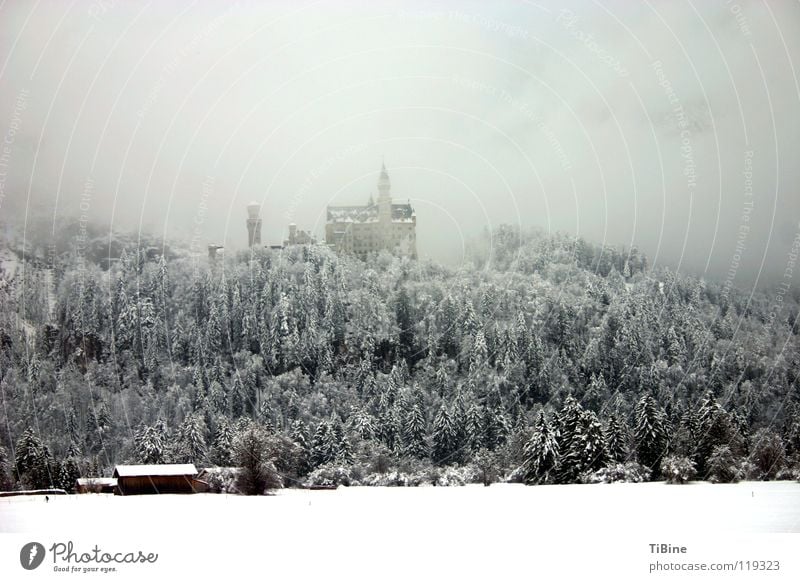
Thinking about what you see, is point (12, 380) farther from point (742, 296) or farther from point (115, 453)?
point (742, 296)

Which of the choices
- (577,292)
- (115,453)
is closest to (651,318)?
(577,292)

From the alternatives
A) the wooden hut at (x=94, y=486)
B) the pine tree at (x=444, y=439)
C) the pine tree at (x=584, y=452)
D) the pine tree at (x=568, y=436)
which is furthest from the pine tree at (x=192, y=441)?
the pine tree at (x=584, y=452)

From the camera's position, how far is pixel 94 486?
3862 cm

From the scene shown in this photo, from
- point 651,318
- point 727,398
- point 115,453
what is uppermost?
point 651,318

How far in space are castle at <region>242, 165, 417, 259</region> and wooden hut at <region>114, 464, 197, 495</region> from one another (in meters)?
41.1

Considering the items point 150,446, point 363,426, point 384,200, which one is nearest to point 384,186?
point 384,200

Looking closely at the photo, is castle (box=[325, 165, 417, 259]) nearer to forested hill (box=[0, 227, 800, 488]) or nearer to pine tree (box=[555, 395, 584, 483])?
forested hill (box=[0, 227, 800, 488])

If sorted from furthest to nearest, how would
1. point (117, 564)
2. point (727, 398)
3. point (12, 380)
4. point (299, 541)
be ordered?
point (12, 380), point (727, 398), point (299, 541), point (117, 564)

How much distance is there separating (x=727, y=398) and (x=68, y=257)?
53.3m

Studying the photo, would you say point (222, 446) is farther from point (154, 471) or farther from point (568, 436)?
point (568, 436)

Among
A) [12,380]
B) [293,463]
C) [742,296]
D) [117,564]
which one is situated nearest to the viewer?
[117,564]

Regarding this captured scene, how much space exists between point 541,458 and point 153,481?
16315mm

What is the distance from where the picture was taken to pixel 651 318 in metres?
67.6

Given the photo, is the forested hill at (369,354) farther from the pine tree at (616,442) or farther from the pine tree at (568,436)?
the pine tree at (568,436)
